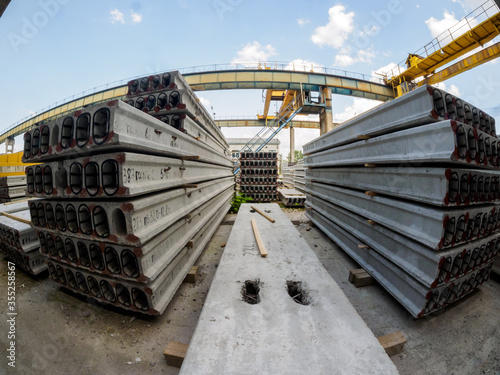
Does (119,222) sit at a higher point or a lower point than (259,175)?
lower

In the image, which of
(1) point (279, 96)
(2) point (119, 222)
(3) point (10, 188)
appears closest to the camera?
(2) point (119, 222)

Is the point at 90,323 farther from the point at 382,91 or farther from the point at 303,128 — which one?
the point at 303,128

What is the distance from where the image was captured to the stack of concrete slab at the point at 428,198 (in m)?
2.00

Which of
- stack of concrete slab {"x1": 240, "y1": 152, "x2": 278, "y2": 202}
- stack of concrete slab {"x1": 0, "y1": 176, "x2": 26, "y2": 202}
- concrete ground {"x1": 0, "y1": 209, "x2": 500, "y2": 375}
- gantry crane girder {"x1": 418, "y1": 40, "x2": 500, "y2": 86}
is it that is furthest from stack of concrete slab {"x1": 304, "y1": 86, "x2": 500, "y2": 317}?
gantry crane girder {"x1": 418, "y1": 40, "x2": 500, "y2": 86}

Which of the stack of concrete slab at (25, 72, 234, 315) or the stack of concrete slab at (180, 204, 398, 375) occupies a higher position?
the stack of concrete slab at (25, 72, 234, 315)

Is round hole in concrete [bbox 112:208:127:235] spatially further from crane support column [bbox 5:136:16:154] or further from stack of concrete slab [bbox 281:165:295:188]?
crane support column [bbox 5:136:16:154]

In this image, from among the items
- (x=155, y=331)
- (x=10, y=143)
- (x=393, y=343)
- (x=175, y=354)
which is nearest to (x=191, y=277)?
(x=155, y=331)

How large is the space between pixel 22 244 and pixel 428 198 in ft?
18.2

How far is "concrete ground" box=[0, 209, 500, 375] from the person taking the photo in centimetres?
181

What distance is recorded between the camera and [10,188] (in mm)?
6133

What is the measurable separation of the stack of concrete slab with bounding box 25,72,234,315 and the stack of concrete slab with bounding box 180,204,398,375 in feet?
2.64

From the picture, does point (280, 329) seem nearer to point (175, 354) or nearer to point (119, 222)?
point (175, 354)

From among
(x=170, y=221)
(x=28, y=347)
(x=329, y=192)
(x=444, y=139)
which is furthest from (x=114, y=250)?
(x=329, y=192)

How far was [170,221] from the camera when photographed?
2.50 m
